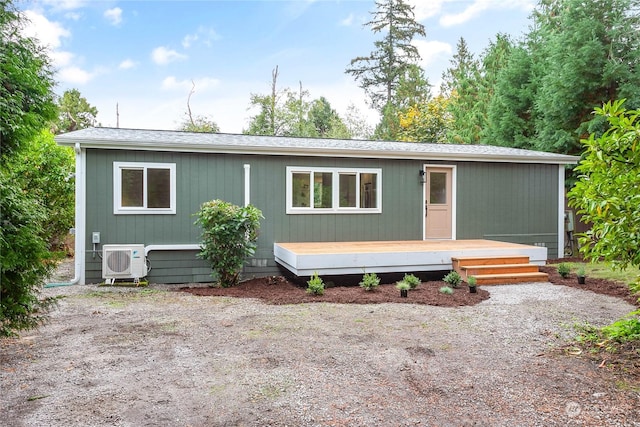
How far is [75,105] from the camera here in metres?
23.5

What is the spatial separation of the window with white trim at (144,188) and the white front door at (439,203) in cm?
498

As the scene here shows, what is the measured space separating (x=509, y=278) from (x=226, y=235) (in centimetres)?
454

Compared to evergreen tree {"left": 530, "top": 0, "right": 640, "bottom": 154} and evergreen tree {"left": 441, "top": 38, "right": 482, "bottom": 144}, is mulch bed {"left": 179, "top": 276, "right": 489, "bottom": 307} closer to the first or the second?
evergreen tree {"left": 530, "top": 0, "right": 640, "bottom": 154}

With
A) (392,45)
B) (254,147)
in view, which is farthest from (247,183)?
(392,45)

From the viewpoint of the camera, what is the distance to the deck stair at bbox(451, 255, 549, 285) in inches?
269

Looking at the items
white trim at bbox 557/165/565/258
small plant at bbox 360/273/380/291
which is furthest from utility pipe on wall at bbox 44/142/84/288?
white trim at bbox 557/165/565/258

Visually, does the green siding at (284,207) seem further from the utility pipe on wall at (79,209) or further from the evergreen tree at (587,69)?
the evergreen tree at (587,69)

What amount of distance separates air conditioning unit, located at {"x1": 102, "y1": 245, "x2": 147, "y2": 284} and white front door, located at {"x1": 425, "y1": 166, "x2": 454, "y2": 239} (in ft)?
18.0

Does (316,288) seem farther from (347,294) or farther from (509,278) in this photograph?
(509,278)

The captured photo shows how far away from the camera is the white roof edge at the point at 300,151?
6863 mm

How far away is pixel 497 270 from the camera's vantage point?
7043 millimetres

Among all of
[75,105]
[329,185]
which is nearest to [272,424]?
[329,185]

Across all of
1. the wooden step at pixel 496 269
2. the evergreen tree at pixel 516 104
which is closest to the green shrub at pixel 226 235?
the wooden step at pixel 496 269

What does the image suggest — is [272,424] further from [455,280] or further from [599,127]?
[599,127]
